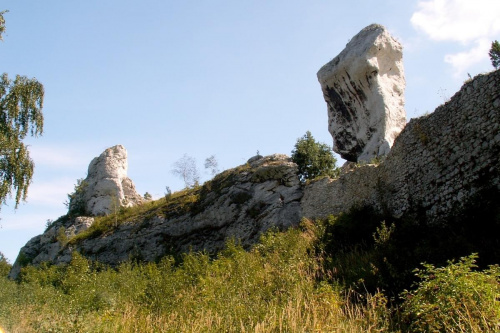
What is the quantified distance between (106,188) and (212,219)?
12.2 m

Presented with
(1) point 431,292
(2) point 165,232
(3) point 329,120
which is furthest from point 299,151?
(1) point 431,292

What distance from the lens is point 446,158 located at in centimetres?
1015

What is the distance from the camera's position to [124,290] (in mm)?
11742

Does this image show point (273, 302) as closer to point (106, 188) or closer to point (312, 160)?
point (312, 160)

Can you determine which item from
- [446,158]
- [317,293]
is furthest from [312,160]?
[317,293]

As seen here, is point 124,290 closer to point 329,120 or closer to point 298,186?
point 298,186

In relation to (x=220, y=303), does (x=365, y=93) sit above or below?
above

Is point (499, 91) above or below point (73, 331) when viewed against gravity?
above

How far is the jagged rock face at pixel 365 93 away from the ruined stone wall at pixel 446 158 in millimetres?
9270

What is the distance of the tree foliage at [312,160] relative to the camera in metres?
22.6

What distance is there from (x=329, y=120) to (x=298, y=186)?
7.31m

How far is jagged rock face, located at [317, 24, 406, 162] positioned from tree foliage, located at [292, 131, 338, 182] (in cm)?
162

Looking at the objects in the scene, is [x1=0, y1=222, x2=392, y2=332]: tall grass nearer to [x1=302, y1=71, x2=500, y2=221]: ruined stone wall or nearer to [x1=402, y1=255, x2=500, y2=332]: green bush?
[x1=402, y1=255, x2=500, y2=332]: green bush

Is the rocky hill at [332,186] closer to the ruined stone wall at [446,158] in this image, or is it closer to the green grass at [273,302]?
the ruined stone wall at [446,158]
